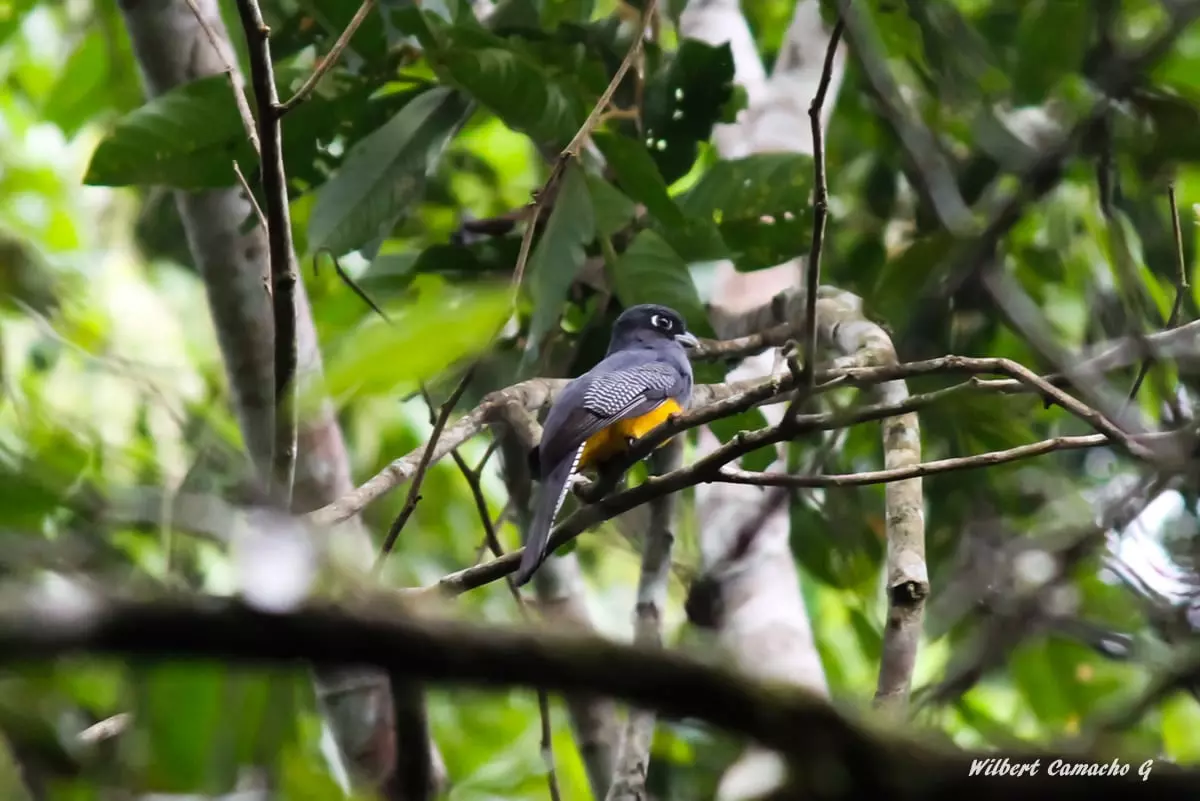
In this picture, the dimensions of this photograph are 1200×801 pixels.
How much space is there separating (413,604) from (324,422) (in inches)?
131

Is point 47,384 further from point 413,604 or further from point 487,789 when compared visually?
point 413,604

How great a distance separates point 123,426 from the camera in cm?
279

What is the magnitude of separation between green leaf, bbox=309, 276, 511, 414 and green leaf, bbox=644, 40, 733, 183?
3.52 meters

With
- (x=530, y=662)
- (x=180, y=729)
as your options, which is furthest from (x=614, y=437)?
(x=530, y=662)

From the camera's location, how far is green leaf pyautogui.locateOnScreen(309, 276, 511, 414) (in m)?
0.92

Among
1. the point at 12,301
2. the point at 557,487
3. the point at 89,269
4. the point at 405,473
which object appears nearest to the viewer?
the point at 12,301

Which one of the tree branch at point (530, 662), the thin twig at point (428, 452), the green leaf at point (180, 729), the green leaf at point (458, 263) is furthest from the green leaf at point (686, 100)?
the tree branch at point (530, 662)

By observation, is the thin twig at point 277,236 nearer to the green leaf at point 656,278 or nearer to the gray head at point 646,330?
the green leaf at point 656,278

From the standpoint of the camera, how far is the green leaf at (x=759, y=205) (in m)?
4.11

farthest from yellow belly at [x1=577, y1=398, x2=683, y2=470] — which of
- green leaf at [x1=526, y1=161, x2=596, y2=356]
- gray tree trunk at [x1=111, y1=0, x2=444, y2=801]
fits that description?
green leaf at [x1=526, y1=161, x2=596, y2=356]

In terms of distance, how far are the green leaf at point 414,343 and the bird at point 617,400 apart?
2.41 meters

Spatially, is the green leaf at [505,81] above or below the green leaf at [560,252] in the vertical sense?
above

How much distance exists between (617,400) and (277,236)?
6.36ft

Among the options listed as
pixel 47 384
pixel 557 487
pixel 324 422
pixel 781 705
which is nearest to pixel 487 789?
pixel 557 487
